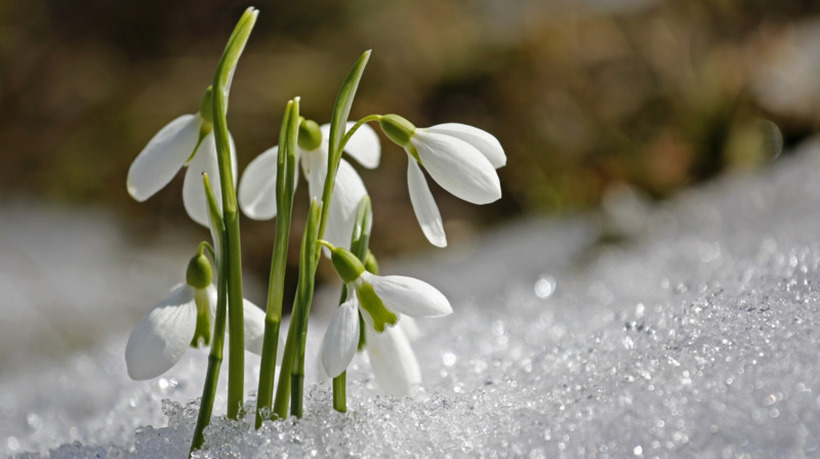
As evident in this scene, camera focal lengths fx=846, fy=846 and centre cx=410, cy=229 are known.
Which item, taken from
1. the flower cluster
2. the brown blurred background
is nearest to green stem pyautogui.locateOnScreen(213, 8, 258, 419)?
the flower cluster

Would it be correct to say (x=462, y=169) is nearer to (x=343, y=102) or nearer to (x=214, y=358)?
(x=343, y=102)

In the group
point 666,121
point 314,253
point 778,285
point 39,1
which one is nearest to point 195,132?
point 314,253

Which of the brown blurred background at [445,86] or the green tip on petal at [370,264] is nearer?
the green tip on petal at [370,264]

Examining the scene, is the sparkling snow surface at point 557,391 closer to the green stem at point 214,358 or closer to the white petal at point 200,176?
the green stem at point 214,358

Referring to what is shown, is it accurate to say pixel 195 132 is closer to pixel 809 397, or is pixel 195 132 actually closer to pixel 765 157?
pixel 809 397

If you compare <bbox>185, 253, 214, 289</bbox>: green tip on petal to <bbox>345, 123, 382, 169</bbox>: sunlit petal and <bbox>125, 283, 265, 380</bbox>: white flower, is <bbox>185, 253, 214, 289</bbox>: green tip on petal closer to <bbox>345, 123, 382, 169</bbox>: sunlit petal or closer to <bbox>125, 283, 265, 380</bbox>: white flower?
<bbox>125, 283, 265, 380</bbox>: white flower

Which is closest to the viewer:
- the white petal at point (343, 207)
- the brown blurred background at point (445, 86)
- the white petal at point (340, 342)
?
the white petal at point (340, 342)

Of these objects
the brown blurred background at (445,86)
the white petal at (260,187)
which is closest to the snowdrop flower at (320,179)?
the white petal at (260,187)
